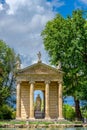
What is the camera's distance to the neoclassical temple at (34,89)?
66.6 m

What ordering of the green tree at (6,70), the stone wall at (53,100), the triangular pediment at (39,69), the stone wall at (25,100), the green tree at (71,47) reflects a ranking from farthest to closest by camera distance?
the green tree at (6,70)
the stone wall at (53,100)
the stone wall at (25,100)
the triangular pediment at (39,69)
the green tree at (71,47)

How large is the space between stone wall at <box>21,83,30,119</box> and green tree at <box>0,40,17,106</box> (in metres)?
9.43

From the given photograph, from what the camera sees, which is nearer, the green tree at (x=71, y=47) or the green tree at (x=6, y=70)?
the green tree at (x=71, y=47)

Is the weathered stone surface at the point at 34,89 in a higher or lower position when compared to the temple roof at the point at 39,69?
lower

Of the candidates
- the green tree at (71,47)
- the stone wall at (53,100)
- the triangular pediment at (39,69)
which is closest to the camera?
the green tree at (71,47)

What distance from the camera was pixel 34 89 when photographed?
228 ft

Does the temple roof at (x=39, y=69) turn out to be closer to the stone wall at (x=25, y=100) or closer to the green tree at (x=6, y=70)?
the stone wall at (x=25, y=100)

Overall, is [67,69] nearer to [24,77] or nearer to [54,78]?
[54,78]

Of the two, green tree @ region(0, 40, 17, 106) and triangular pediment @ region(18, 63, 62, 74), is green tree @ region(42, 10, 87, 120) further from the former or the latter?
green tree @ region(0, 40, 17, 106)

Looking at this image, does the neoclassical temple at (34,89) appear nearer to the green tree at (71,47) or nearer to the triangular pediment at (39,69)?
the triangular pediment at (39,69)

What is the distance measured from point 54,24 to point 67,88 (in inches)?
444

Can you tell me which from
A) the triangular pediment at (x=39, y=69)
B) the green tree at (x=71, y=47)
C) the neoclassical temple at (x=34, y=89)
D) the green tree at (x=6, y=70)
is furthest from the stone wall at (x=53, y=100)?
the green tree at (x=6, y=70)

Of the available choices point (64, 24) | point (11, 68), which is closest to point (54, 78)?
point (64, 24)

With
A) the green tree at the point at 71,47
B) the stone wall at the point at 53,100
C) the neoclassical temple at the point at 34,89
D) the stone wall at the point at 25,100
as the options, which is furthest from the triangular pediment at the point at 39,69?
the stone wall at the point at 53,100
